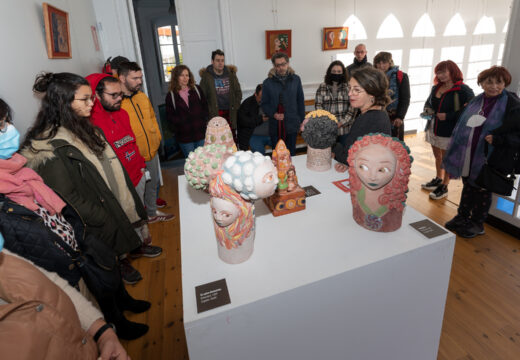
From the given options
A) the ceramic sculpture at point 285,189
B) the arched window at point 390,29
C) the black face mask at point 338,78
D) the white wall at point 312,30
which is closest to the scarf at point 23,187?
the ceramic sculpture at point 285,189

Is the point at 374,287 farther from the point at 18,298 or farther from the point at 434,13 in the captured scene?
the point at 434,13

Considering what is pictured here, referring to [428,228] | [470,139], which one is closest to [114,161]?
[428,228]

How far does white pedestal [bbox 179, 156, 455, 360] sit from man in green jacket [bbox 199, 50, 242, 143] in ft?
8.63

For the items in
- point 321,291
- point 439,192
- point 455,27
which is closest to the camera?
point 321,291

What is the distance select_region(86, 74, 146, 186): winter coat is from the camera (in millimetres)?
1943

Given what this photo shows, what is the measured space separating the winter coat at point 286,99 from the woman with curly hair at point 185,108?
746mm

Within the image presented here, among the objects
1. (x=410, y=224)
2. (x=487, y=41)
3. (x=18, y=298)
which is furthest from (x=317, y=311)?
(x=487, y=41)

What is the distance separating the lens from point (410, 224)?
1.52m

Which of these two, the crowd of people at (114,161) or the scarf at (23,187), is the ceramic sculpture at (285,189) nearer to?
the crowd of people at (114,161)

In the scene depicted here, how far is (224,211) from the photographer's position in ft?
3.74

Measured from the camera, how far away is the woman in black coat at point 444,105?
282 centimetres

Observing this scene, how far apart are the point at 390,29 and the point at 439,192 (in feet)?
11.7

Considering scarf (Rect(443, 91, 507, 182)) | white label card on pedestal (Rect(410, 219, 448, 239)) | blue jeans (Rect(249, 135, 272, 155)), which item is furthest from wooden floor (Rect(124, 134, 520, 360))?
blue jeans (Rect(249, 135, 272, 155))

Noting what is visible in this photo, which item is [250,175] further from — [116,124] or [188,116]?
[188,116]
